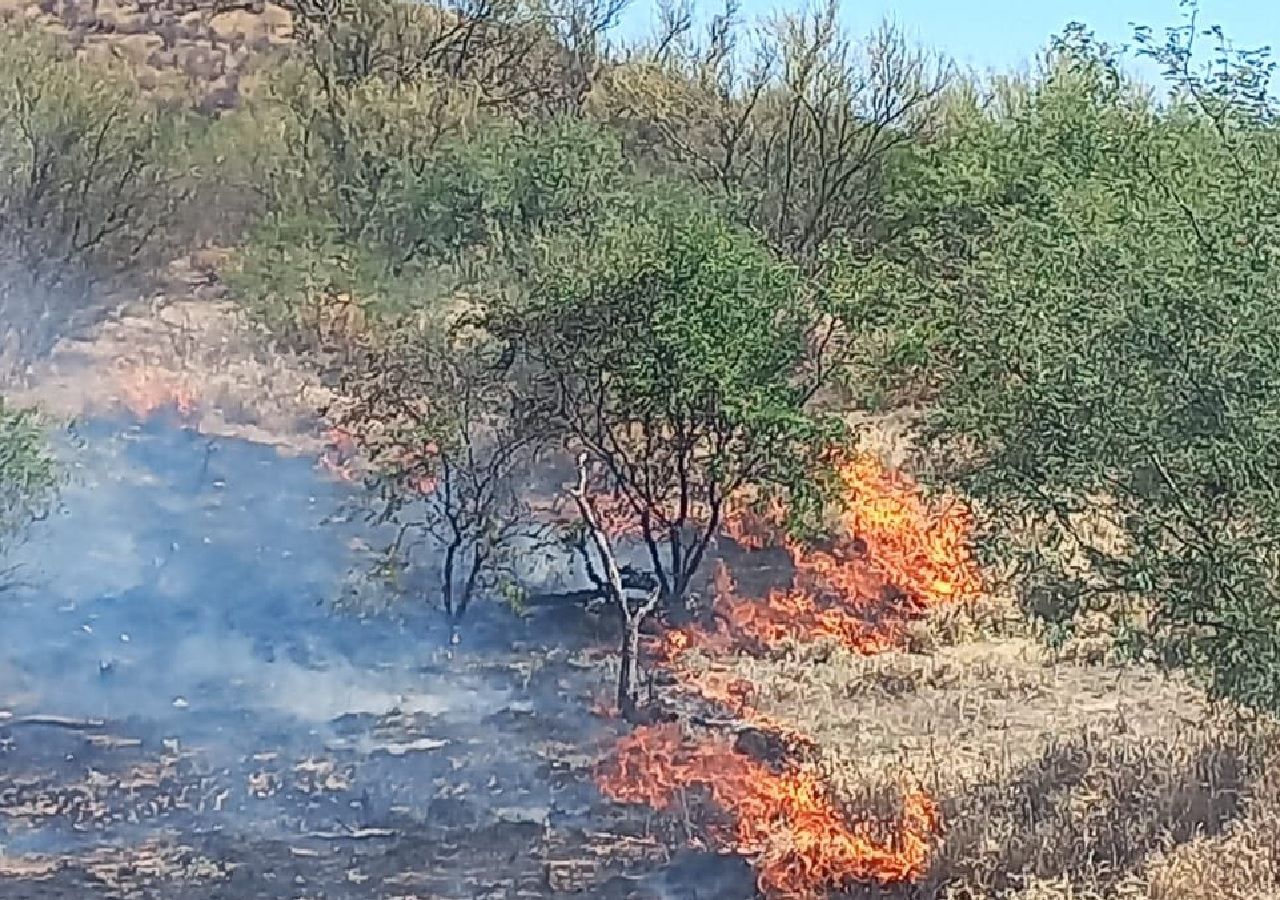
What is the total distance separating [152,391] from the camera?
31.7m

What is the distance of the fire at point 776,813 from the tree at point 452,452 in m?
4.45

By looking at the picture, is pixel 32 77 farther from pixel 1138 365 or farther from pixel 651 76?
pixel 1138 365

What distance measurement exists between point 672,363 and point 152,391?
15.6 meters

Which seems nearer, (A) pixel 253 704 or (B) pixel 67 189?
(A) pixel 253 704

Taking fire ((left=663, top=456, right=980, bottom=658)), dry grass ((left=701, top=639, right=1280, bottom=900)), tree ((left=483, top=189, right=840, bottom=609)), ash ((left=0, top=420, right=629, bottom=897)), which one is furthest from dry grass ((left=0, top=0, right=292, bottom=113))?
dry grass ((left=701, top=639, right=1280, bottom=900))

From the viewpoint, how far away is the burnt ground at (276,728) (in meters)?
13.2

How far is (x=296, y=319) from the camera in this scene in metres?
30.2

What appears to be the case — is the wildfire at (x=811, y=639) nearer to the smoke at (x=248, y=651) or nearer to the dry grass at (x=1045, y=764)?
the dry grass at (x=1045, y=764)

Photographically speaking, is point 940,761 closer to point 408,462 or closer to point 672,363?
point 672,363

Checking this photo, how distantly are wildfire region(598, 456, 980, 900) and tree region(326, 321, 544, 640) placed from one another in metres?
2.44

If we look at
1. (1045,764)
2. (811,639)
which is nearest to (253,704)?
(811,639)

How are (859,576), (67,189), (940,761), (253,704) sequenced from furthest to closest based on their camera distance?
(67,189), (859,576), (253,704), (940,761)

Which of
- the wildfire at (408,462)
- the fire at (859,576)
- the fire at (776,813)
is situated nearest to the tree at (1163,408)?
the fire at (776,813)

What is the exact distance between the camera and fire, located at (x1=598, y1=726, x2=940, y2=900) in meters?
12.7
